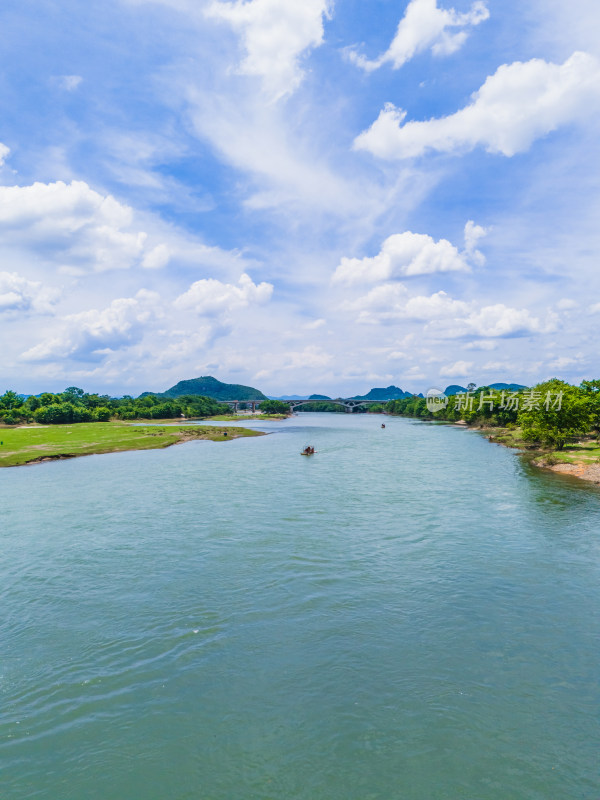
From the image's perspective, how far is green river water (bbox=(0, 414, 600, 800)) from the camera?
13039 mm

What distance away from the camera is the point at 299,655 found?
18.4 m

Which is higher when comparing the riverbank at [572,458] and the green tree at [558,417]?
the green tree at [558,417]

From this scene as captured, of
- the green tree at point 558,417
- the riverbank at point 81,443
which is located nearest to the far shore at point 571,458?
the green tree at point 558,417

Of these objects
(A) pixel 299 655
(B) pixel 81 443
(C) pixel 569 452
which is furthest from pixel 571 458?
(B) pixel 81 443

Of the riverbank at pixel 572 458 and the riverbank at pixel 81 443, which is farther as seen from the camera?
the riverbank at pixel 81 443

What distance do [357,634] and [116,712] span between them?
32.8ft

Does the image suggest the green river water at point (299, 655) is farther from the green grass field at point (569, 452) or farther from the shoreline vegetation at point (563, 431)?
the green grass field at point (569, 452)

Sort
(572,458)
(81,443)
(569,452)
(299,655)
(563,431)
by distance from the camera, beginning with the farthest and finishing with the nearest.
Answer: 1. (81,443)
2. (563,431)
3. (569,452)
4. (572,458)
5. (299,655)

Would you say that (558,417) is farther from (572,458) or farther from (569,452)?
(572,458)

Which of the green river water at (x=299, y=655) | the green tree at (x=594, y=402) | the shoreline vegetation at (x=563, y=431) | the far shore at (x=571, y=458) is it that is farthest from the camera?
the green tree at (x=594, y=402)

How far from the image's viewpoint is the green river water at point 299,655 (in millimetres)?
13039

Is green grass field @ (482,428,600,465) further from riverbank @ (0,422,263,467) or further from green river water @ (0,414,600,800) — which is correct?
riverbank @ (0,422,263,467)

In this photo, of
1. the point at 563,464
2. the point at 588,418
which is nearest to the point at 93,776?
the point at 563,464

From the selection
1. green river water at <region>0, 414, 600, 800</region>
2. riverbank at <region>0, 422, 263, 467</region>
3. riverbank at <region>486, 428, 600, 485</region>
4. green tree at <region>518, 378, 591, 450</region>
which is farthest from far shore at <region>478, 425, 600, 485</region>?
riverbank at <region>0, 422, 263, 467</region>
